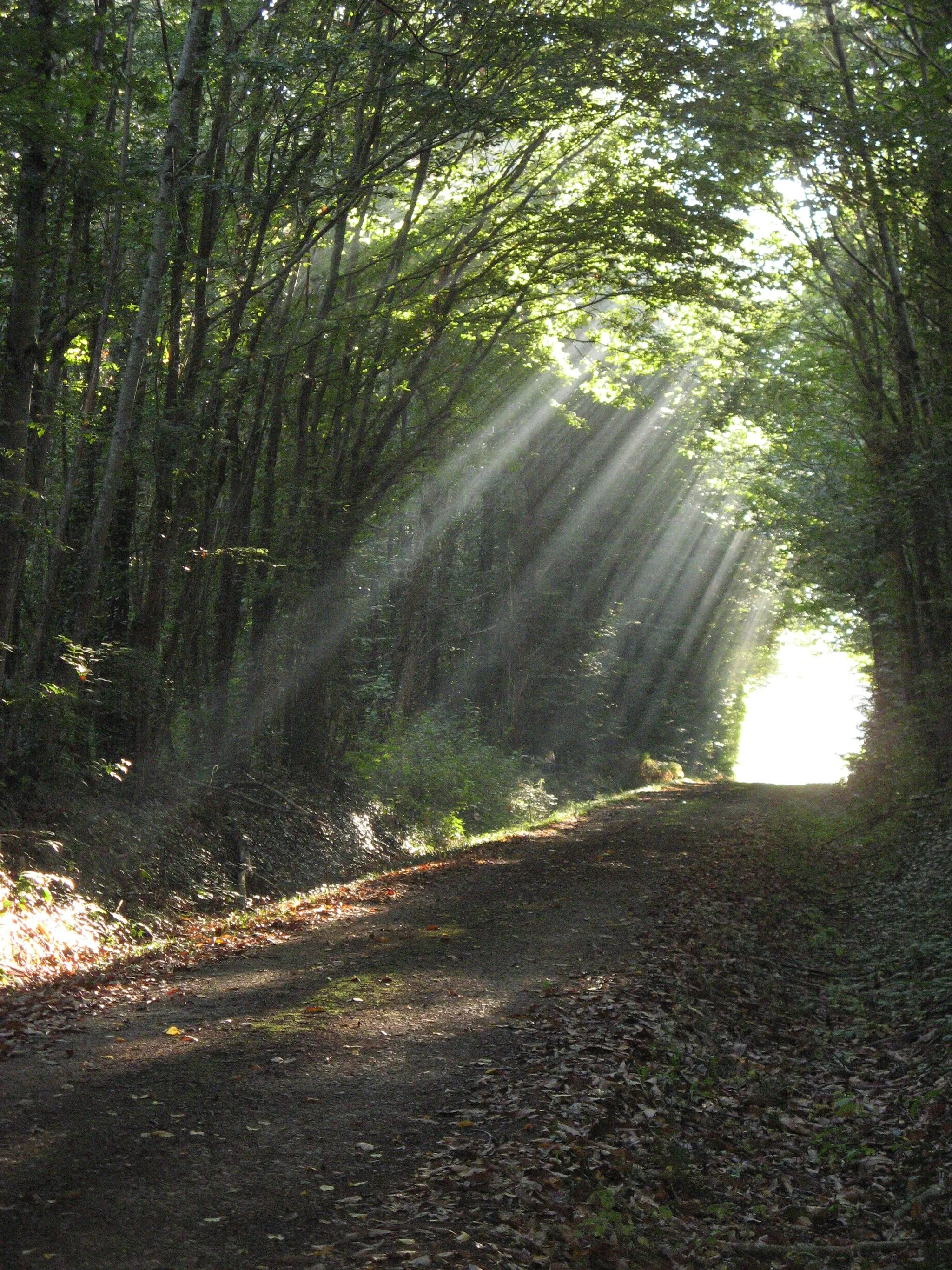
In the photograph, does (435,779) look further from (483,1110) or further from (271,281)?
(483,1110)

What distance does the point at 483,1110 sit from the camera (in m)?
5.52

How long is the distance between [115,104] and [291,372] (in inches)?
224

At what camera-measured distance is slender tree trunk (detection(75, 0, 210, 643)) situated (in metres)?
9.86

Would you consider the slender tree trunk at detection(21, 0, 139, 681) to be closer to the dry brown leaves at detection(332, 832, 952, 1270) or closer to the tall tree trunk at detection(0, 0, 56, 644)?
the tall tree trunk at detection(0, 0, 56, 644)

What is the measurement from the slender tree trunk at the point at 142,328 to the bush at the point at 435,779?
7623mm

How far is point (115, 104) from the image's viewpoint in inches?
383

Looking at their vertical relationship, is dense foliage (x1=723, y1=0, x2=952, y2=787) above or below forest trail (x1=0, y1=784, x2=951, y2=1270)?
above

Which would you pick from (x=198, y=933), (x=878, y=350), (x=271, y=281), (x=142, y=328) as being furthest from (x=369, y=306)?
(x=198, y=933)

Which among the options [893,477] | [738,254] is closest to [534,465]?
[738,254]

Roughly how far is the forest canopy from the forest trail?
388cm

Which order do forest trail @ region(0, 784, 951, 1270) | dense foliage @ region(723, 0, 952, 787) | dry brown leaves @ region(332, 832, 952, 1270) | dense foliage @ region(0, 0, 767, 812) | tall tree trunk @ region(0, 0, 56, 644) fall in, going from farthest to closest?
dense foliage @ region(723, 0, 952, 787), dense foliage @ region(0, 0, 767, 812), tall tree trunk @ region(0, 0, 56, 644), dry brown leaves @ region(332, 832, 952, 1270), forest trail @ region(0, 784, 951, 1270)

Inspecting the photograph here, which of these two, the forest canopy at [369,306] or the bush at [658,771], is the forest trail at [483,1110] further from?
the bush at [658,771]

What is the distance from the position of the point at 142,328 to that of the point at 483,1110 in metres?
7.49

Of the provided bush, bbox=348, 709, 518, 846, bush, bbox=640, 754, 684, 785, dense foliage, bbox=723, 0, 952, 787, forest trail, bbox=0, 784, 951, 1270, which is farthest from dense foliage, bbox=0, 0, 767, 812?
bush, bbox=640, 754, 684, 785
